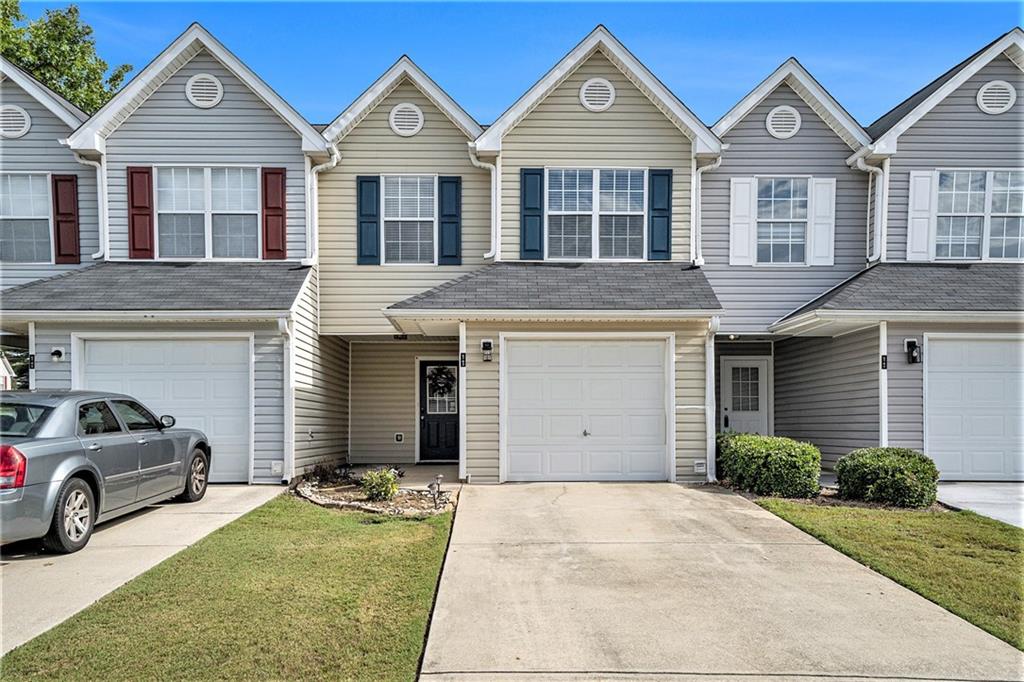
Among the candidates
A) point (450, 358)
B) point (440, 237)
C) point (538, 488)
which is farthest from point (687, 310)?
point (450, 358)

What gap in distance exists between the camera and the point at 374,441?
14.1 meters

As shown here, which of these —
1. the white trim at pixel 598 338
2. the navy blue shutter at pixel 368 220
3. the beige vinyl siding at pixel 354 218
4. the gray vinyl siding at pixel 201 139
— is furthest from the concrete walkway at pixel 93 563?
the gray vinyl siding at pixel 201 139

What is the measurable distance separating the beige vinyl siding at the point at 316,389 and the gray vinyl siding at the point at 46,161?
4.34 metres

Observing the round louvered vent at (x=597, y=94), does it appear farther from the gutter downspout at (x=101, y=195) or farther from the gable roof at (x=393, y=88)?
the gutter downspout at (x=101, y=195)

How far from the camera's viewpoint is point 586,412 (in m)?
10.9

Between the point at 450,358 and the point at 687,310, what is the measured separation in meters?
5.67

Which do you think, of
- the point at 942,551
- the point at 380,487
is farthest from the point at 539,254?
the point at 942,551

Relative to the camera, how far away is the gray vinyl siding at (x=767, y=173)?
40.5 feet

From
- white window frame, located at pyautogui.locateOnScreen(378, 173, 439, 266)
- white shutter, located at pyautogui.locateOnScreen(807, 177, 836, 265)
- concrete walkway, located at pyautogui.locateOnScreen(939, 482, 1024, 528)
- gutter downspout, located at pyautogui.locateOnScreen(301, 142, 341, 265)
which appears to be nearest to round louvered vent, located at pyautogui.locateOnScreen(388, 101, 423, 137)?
white window frame, located at pyautogui.locateOnScreen(378, 173, 439, 266)

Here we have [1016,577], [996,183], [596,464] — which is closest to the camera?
[1016,577]

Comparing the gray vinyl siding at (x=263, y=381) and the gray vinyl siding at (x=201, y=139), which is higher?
the gray vinyl siding at (x=201, y=139)

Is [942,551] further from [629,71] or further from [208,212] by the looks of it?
[208,212]

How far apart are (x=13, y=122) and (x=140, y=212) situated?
3.21m

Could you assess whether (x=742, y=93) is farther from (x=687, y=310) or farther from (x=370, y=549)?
(x=370, y=549)
